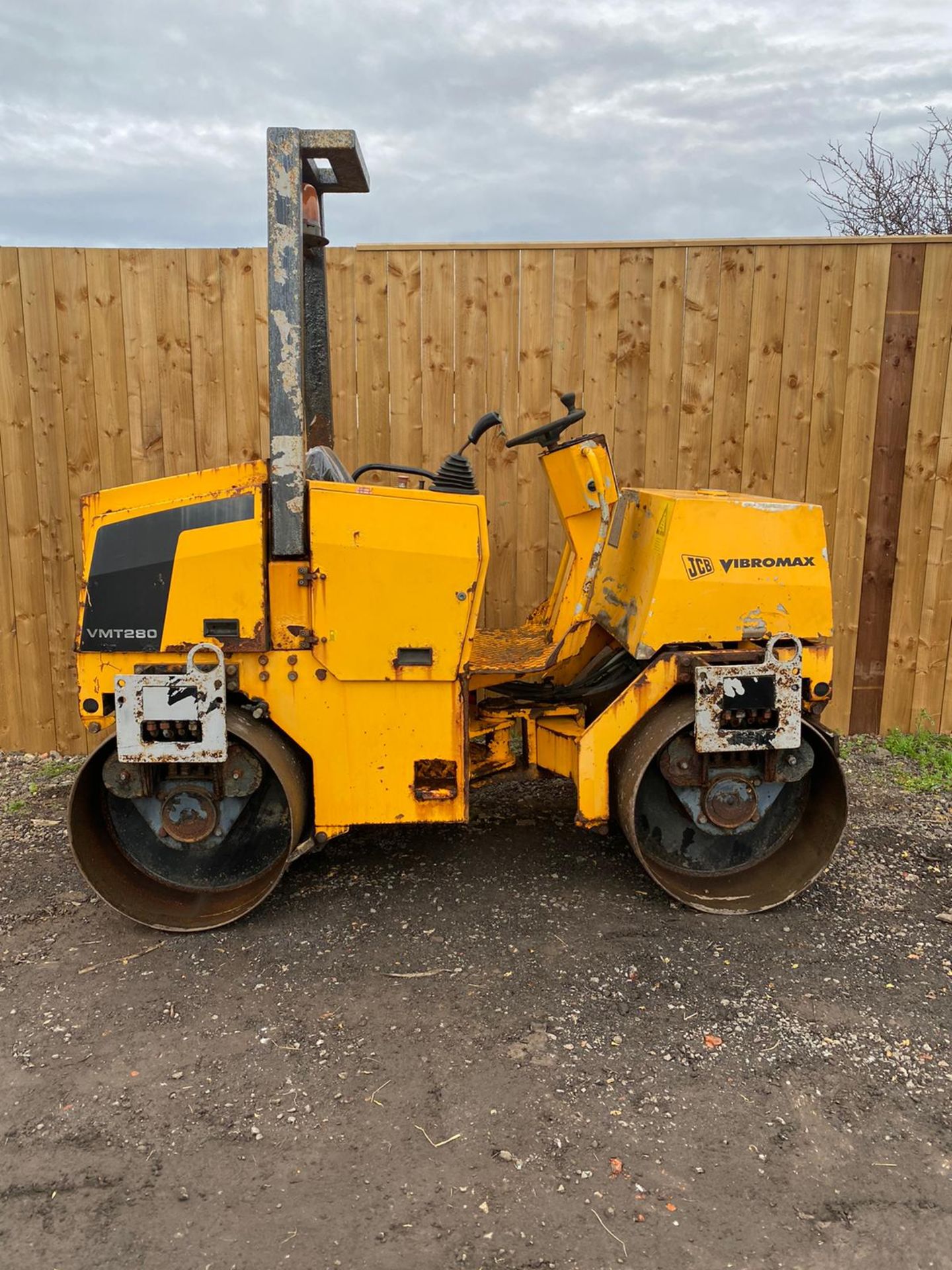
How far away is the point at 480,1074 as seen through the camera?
2.63m

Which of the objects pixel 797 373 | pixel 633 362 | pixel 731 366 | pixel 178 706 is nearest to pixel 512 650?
pixel 178 706

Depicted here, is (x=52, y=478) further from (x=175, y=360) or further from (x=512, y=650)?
(x=512, y=650)

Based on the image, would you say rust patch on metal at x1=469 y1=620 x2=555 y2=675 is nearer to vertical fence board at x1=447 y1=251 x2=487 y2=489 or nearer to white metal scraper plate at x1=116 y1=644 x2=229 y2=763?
white metal scraper plate at x1=116 y1=644 x2=229 y2=763

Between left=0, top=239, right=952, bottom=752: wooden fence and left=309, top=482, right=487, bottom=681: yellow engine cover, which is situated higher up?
left=0, top=239, right=952, bottom=752: wooden fence

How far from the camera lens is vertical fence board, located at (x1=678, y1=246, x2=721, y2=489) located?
5090mm

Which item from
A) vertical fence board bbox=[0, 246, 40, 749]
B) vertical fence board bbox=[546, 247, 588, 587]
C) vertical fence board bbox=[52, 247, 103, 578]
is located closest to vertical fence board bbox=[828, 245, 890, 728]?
vertical fence board bbox=[546, 247, 588, 587]

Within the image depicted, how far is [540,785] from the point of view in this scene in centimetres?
502

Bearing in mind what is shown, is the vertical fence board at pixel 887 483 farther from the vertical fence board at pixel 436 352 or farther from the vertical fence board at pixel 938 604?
the vertical fence board at pixel 436 352

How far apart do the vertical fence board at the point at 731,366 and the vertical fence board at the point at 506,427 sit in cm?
117

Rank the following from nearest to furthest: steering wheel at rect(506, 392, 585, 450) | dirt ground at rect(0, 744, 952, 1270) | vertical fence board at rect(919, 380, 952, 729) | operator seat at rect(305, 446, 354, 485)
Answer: dirt ground at rect(0, 744, 952, 1270)
operator seat at rect(305, 446, 354, 485)
steering wheel at rect(506, 392, 585, 450)
vertical fence board at rect(919, 380, 952, 729)

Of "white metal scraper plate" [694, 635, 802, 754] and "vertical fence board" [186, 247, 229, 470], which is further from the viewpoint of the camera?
"vertical fence board" [186, 247, 229, 470]

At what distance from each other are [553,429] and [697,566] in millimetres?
838

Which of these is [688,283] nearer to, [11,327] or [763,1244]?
[11,327]

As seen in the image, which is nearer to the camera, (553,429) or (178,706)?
(178,706)
